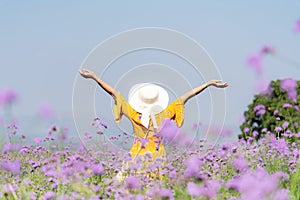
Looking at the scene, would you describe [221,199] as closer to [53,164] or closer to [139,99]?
[53,164]

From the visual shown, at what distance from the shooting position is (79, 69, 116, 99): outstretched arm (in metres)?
4.05

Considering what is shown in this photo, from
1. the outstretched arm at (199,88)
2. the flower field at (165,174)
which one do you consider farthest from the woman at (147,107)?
the flower field at (165,174)

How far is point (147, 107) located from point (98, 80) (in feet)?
1.31

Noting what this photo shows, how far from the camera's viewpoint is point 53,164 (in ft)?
9.71

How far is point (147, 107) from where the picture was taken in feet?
13.9

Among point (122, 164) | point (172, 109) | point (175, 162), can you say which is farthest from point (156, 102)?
point (122, 164)

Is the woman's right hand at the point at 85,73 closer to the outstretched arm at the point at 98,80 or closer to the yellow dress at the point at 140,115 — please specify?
the outstretched arm at the point at 98,80

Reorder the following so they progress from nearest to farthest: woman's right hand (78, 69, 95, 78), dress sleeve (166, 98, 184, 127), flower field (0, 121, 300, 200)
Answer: flower field (0, 121, 300, 200), woman's right hand (78, 69, 95, 78), dress sleeve (166, 98, 184, 127)

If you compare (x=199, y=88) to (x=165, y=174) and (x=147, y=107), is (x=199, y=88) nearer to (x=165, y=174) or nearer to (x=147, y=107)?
(x=147, y=107)

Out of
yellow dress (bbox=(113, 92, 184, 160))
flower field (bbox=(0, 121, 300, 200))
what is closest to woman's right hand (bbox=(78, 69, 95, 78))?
yellow dress (bbox=(113, 92, 184, 160))

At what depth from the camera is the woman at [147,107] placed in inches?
161

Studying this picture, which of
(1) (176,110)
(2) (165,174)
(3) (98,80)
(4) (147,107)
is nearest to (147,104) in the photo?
(4) (147,107)

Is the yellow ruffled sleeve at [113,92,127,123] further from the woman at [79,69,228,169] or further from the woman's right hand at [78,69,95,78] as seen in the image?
the woman's right hand at [78,69,95,78]

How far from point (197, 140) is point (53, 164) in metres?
1.03
